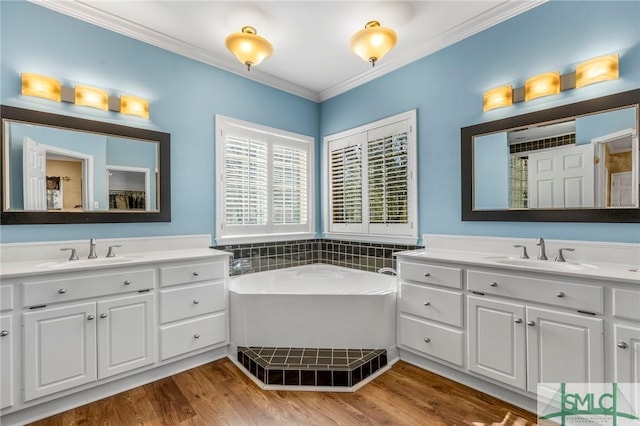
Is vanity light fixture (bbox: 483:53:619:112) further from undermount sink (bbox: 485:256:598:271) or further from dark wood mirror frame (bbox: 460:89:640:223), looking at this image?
undermount sink (bbox: 485:256:598:271)

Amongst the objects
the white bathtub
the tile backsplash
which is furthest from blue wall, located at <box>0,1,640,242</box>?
the white bathtub

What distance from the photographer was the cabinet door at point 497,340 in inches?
76.5

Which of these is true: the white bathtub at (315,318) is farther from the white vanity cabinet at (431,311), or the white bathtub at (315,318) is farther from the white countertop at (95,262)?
the white countertop at (95,262)

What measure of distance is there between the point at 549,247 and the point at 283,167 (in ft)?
8.91

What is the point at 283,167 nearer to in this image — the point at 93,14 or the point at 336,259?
the point at 336,259

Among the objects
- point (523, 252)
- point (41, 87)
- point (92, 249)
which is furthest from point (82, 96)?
point (523, 252)

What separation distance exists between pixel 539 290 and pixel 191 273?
245 centimetres

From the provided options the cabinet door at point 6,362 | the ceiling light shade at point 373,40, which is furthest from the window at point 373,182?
the cabinet door at point 6,362

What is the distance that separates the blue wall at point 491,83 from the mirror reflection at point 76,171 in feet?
7.70

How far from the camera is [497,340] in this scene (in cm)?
204

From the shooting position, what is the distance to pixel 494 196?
100 inches

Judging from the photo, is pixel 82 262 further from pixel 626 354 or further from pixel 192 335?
pixel 626 354

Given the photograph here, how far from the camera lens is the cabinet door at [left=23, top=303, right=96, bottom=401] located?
1.83m

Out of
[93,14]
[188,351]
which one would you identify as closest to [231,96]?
[93,14]
